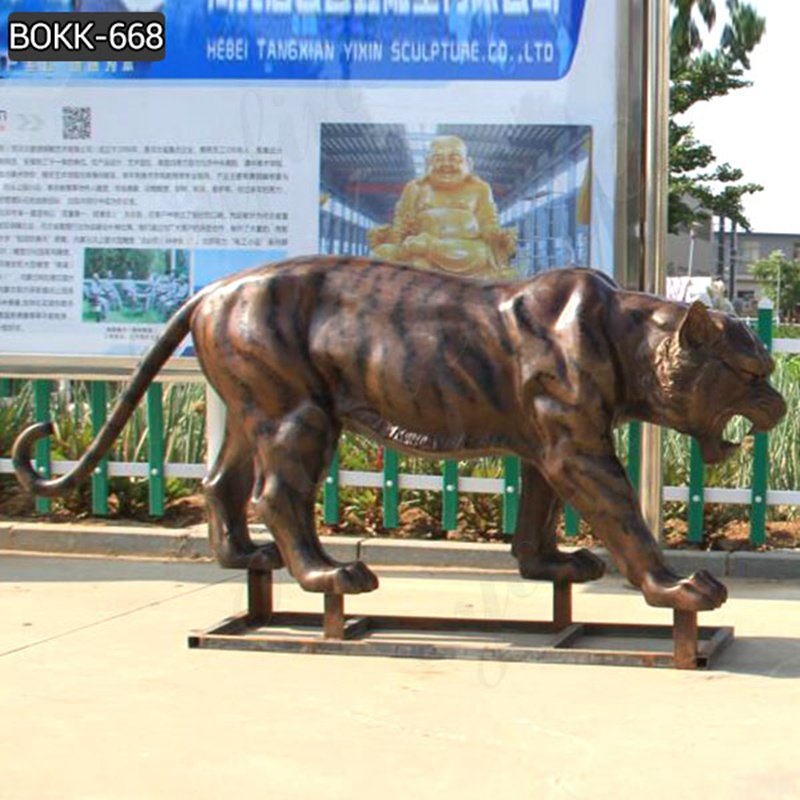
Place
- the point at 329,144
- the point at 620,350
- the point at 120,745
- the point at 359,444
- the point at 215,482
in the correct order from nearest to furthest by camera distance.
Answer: the point at 120,745 < the point at 620,350 < the point at 215,482 < the point at 329,144 < the point at 359,444

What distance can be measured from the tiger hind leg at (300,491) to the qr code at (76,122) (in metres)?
2.67

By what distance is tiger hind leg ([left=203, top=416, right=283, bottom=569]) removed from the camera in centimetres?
581

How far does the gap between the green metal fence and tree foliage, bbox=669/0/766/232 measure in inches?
459

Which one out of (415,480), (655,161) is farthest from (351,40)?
(415,480)

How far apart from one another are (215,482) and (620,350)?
1.55 meters

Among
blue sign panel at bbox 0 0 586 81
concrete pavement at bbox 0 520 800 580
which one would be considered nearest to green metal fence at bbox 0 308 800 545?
concrete pavement at bbox 0 520 800 580

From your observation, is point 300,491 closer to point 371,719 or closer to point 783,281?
point 371,719

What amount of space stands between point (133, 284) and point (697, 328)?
10.9 feet

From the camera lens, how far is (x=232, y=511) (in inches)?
230

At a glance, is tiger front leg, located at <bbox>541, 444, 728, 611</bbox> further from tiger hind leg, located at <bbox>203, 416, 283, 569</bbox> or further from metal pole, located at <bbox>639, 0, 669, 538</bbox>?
metal pole, located at <bbox>639, 0, 669, 538</bbox>

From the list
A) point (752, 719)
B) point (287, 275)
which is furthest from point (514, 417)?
point (752, 719)

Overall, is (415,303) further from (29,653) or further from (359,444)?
(359,444)

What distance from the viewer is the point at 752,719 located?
15.1 feet

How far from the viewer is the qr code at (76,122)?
761 cm
